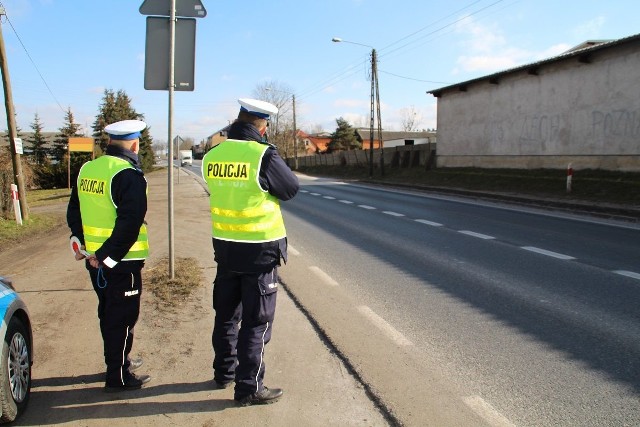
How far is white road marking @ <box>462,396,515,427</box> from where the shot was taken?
3.03 metres

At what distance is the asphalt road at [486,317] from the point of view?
11.0 ft

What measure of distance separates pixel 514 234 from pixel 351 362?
7.22 m

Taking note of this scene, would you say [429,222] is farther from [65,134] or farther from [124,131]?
[65,134]

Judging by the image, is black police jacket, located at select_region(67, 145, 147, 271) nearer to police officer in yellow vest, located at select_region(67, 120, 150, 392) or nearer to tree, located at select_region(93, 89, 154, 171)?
police officer in yellow vest, located at select_region(67, 120, 150, 392)

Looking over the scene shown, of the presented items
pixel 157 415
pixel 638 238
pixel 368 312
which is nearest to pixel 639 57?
pixel 638 238

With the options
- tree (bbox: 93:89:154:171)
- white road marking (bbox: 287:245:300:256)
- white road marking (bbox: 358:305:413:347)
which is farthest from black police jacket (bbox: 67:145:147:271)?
tree (bbox: 93:89:154:171)

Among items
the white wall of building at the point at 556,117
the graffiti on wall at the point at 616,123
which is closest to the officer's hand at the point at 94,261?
the white wall of building at the point at 556,117

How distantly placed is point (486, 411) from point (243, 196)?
1996 mm

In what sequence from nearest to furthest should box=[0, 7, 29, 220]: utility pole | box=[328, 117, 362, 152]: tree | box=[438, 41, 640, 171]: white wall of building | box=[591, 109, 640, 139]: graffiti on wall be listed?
box=[0, 7, 29, 220]: utility pole < box=[591, 109, 640, 139]: graffiti on wall < box=[438, 41, 640, 171]: white wall of building < box=[328, 117, 362, 152]: tree

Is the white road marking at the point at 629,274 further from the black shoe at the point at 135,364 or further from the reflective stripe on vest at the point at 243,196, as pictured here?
the black shoe at the point at 135,364

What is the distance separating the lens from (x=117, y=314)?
11.2 feet

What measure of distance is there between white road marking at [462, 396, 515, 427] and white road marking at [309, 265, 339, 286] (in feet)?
10.6

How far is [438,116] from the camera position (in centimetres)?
3303

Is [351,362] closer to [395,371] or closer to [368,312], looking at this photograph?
[395,371]
